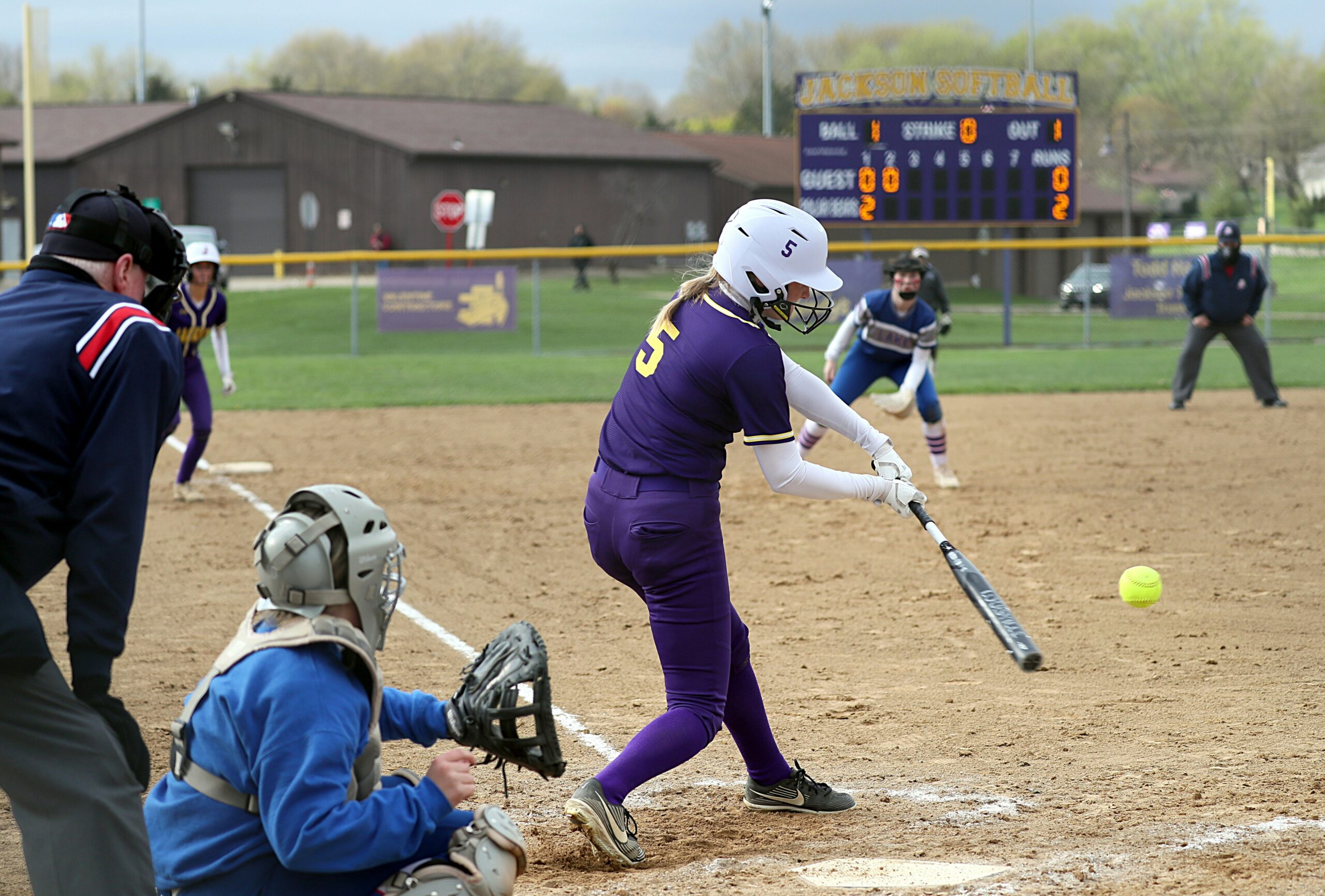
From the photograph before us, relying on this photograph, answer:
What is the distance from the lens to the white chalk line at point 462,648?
5.26 metres

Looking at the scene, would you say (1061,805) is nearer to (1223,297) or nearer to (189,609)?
(189,609)

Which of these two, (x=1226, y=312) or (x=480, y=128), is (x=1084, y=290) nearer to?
(x=480, y=128)

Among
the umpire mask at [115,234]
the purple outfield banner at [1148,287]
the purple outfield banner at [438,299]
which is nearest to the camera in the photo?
the umpire mask at [115,234]

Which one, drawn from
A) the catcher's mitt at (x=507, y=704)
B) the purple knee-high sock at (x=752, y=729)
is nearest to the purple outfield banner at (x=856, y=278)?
the purple knee-high sock at (x=752, y=729)

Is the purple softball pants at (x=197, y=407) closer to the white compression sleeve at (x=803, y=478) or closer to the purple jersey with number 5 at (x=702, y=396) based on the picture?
the purple jersey with number 5 at (x=702, y=396)

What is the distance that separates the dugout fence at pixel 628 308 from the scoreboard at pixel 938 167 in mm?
728

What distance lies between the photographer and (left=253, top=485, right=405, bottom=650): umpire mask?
278cm

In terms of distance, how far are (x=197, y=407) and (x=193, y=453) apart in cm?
52

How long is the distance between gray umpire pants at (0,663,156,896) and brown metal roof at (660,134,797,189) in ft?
158

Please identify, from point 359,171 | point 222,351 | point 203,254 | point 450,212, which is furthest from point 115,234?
point 359,171

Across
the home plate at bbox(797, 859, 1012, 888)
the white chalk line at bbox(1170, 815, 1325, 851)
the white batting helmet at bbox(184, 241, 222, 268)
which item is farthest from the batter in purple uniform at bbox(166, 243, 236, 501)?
the white chalk line at bbox(1170, 815, 1325, 851)

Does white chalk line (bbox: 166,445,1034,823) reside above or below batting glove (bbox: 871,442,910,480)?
below

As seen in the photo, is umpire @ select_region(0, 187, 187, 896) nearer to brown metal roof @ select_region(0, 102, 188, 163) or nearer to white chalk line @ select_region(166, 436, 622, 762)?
white chalk line @ select_region(166, 436, 622, 762)

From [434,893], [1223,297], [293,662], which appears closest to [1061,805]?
[434,893]
